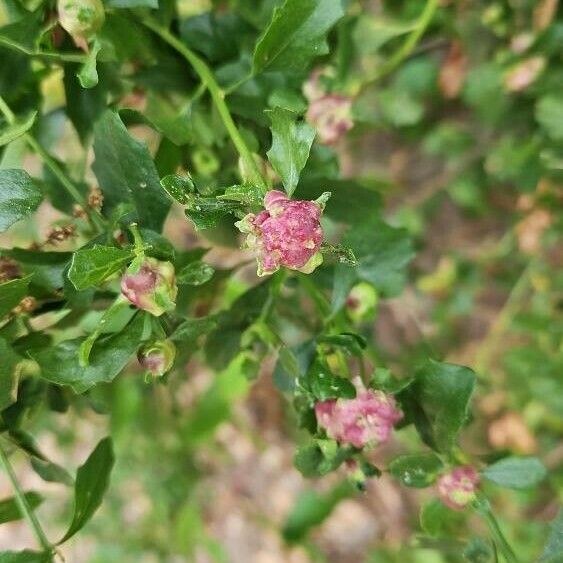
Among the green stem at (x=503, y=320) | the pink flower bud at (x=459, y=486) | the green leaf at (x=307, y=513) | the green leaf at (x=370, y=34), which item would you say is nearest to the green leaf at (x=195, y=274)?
the pink flower bud at (x=459, y=486)

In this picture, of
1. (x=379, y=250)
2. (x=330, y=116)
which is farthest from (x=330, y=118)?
(x=379, y=250)

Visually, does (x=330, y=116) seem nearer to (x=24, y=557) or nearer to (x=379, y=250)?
(x=379, y=250)

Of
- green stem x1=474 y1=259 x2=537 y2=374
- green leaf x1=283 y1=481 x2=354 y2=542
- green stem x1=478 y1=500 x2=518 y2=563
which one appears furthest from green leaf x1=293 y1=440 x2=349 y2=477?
green leaf x1=283 y1=481 x2=354 y2=542

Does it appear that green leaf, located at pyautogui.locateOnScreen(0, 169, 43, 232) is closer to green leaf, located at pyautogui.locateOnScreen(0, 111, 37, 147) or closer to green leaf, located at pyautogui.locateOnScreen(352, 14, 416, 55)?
green leaf, located at pyautogui.locateOnScreen(0, 111, 37, 147)

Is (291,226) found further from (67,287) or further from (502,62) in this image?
(502,62)

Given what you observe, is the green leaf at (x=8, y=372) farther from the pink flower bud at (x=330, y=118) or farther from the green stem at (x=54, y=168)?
the pink flower bud at (x=330, y=118)

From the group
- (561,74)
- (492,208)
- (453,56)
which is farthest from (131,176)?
(492,208)
